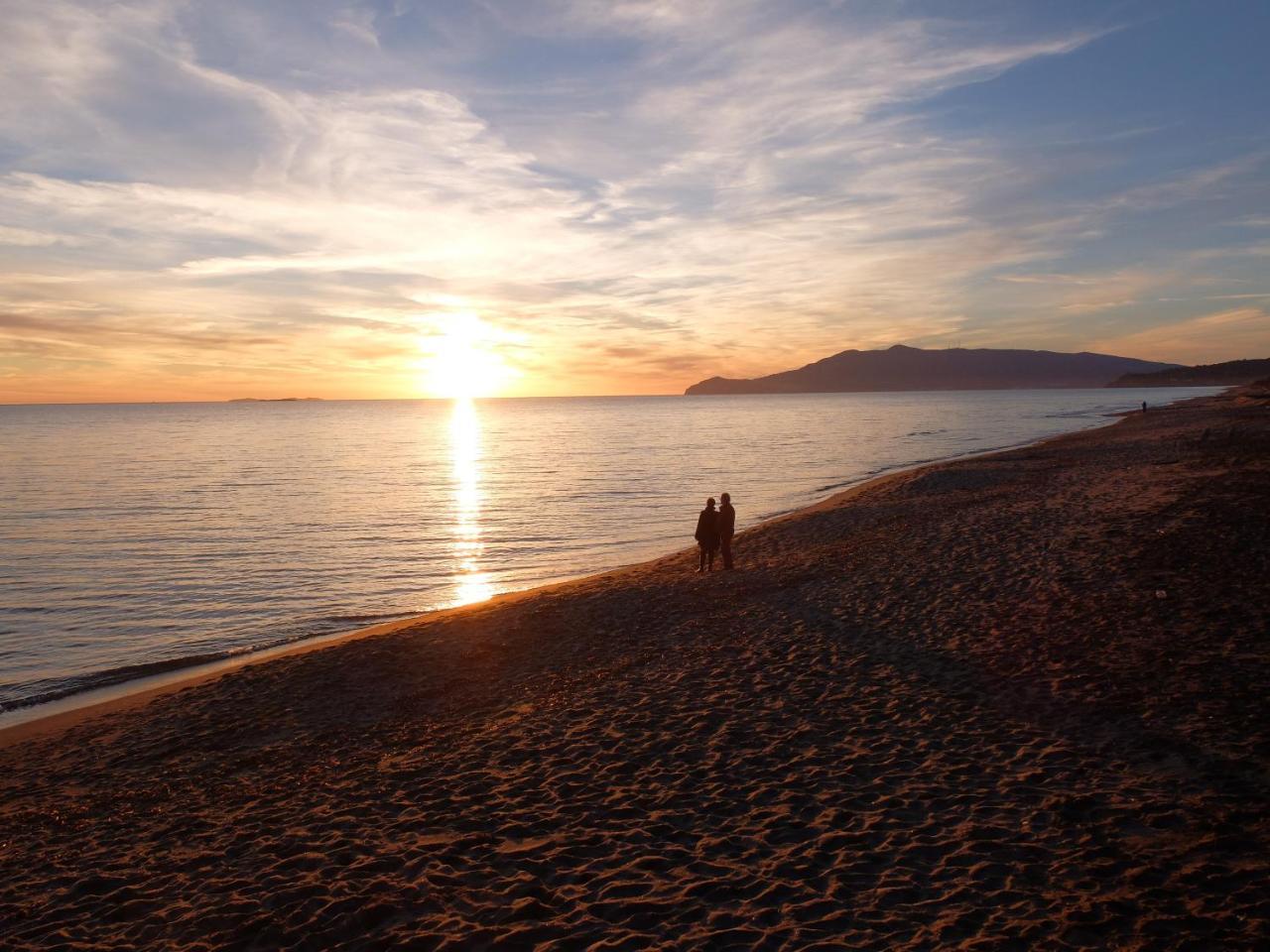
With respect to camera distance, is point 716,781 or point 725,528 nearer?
point 716,781

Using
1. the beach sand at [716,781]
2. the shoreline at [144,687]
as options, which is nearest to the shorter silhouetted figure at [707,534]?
the beach sand at [716,781]

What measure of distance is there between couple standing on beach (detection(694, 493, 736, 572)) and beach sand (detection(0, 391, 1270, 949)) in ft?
12.8

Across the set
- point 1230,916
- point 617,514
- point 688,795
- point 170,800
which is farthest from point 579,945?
point 617,514

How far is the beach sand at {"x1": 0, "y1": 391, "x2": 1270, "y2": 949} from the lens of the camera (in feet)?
21.4

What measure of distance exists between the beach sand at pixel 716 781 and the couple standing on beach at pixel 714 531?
3895mm

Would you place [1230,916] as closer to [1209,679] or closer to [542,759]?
[1209,679]

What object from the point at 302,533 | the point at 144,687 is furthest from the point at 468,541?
the point at 144,687

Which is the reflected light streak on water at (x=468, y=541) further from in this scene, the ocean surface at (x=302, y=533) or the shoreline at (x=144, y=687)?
the shoreline at (x=144, y=687)

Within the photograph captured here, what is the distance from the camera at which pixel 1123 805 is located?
7.69m

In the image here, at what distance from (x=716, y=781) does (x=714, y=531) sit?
12461mm

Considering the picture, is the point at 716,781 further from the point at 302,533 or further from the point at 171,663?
the point at 302,533

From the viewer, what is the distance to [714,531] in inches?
831

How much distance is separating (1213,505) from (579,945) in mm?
22163

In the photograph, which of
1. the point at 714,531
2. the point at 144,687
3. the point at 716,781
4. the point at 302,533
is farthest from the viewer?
the point at 302,533
